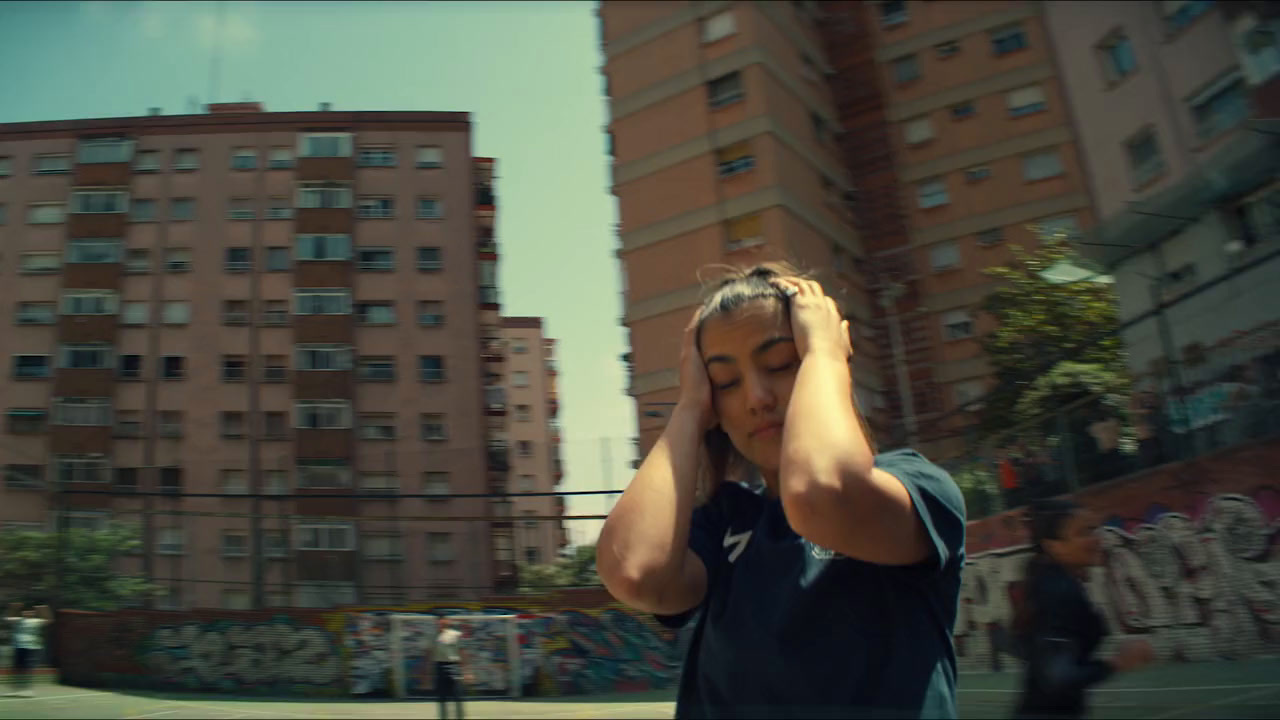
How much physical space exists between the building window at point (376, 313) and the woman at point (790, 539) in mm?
3161

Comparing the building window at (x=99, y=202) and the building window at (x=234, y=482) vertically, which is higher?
the building window at (x=99, y=202)

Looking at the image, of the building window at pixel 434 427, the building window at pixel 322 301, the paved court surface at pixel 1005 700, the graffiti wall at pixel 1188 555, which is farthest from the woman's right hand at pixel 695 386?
the building window at pixel 434 427

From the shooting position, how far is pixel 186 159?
8.85 feet

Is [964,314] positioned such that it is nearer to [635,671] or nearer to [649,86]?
[635,671]

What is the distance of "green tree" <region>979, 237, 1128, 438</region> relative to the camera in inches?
215

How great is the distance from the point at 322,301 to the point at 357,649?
505 cm

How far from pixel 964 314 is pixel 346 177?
5.60 meters

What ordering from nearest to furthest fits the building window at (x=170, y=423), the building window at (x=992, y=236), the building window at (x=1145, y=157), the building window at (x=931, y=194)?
the building window at (x=170, y=423)
the building window at (x=1145, y=157)
the building window at (x=992, y=236)
the building window at (x=931, y=194)

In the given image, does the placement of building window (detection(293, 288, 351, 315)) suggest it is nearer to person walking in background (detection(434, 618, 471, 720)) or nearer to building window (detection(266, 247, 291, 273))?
building window (detection(266, 247, 291, 273))

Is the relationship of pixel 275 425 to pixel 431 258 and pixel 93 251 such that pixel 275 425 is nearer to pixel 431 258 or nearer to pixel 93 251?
pixel 431 258

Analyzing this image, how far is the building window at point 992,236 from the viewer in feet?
28.4

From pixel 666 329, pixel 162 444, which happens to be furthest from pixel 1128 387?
pixel 666 329

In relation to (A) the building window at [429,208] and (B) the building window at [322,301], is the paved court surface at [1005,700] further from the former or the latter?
(A) the building window at [429,208]

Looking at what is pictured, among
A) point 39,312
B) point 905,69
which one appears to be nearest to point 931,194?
point 905,69
